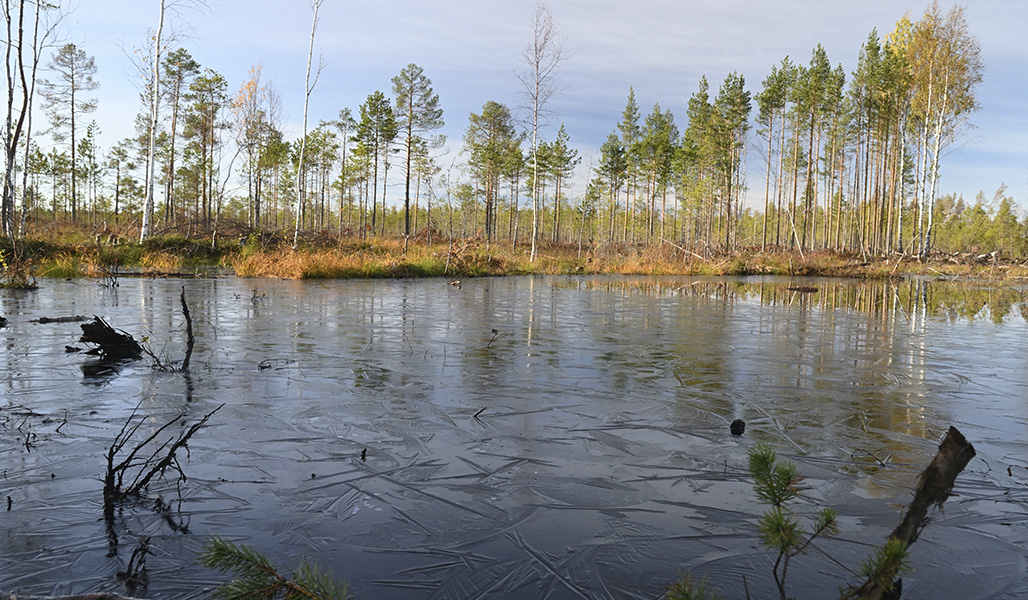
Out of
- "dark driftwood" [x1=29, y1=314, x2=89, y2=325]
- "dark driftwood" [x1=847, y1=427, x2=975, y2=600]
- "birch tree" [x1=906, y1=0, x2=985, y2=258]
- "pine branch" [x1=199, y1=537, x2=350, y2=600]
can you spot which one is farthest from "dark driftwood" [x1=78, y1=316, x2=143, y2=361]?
"birch tree" [x1=906, y1=0, x2=985, y2=258]

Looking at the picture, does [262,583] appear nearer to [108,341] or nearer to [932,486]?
[932,486]

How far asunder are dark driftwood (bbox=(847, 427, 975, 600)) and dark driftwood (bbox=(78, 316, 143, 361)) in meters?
6.65

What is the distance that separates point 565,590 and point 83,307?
449 inches

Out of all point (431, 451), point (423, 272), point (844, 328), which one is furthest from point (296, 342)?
point (423, 272)

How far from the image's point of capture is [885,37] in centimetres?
3788

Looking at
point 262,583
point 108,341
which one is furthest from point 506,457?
point 108,341

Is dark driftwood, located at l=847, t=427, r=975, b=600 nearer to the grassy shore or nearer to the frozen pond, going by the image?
the frozen pond

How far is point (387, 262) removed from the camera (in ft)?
73.1

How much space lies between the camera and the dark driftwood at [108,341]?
5.88 metres

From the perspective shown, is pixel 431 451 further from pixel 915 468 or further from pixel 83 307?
Answer: pixel 83 307

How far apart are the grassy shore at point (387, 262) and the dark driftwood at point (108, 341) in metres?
9.56

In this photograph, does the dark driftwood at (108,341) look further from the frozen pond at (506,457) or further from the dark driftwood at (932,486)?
the dark driftwood at (932,486)

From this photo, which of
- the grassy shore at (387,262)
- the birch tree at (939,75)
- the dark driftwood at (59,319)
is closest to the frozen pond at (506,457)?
the dark driftwood at (59,319)

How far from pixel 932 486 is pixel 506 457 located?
2379 millimetres
